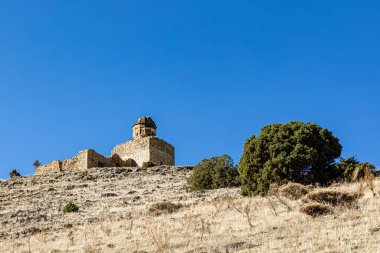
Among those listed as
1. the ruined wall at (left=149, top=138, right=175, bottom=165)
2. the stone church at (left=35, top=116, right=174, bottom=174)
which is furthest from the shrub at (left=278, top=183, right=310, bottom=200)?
the ruined wall at (left=149, top=138, right=175, bottom=165)

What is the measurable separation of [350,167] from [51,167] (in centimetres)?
4540

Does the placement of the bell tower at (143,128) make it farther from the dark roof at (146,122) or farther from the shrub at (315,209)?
the shrub at (315,209)

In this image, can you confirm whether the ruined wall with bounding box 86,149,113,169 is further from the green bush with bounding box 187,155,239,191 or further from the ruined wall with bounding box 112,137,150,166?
the green bush with bounding box 187,155,239,191

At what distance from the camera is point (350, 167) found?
88.1 ft

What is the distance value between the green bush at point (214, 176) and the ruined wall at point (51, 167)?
29.2m

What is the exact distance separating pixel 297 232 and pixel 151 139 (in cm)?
5277

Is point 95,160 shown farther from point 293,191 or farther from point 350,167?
point 293,191

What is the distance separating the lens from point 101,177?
5241 cm

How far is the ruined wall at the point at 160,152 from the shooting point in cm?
6581

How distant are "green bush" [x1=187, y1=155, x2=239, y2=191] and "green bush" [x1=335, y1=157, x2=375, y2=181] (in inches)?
422

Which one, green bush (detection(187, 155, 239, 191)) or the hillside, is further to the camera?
green bush (detection(187, 155, 239, 191))

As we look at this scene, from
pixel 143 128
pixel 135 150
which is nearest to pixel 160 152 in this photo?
pixel 135 150

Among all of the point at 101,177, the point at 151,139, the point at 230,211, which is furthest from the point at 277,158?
the point at 151,139

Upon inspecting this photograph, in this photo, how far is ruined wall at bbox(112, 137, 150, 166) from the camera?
65688mm
